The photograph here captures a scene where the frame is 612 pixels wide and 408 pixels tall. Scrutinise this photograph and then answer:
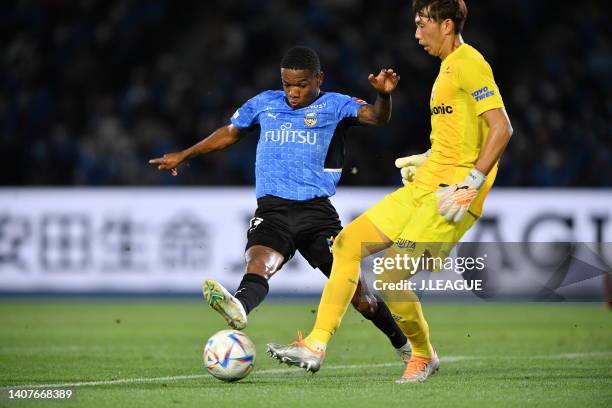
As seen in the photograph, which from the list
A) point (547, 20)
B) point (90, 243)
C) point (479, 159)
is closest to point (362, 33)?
point (547, 20)

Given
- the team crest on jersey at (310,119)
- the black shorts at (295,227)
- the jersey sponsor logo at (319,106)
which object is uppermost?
the jersey sponsor logo at (319,106)

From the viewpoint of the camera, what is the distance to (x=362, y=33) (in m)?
17.2

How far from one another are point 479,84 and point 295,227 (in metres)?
1.67

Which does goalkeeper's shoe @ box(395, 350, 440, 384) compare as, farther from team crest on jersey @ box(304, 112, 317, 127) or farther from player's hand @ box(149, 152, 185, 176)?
player's hand @ box(149, 152, 185, 176)

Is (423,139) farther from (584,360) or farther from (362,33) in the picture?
(584,360)

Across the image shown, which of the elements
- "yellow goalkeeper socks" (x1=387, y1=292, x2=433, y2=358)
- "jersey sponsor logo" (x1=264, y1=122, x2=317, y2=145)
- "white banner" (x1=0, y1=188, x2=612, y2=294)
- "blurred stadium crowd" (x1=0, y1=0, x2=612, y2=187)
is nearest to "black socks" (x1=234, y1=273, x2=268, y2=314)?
"yellow goalkeeper socks" (x1=387, y1=292, x2=433, y2=358)

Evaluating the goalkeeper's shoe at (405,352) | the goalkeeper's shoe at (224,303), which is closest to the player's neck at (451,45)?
the goalkeeper's shoe at (224,303)

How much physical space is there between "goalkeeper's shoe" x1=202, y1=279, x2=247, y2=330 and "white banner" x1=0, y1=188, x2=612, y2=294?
7.75m

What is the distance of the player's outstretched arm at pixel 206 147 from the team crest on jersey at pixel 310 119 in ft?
1.68

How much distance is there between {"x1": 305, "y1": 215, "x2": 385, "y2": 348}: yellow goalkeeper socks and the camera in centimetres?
633

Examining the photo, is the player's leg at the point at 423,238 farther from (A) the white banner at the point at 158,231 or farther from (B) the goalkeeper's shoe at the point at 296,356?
(A) the white banner at the point at 158,231

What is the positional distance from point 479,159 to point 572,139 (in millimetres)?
10198

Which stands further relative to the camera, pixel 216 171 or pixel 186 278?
pixel 216 171

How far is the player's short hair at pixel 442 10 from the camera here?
20.4 ft
